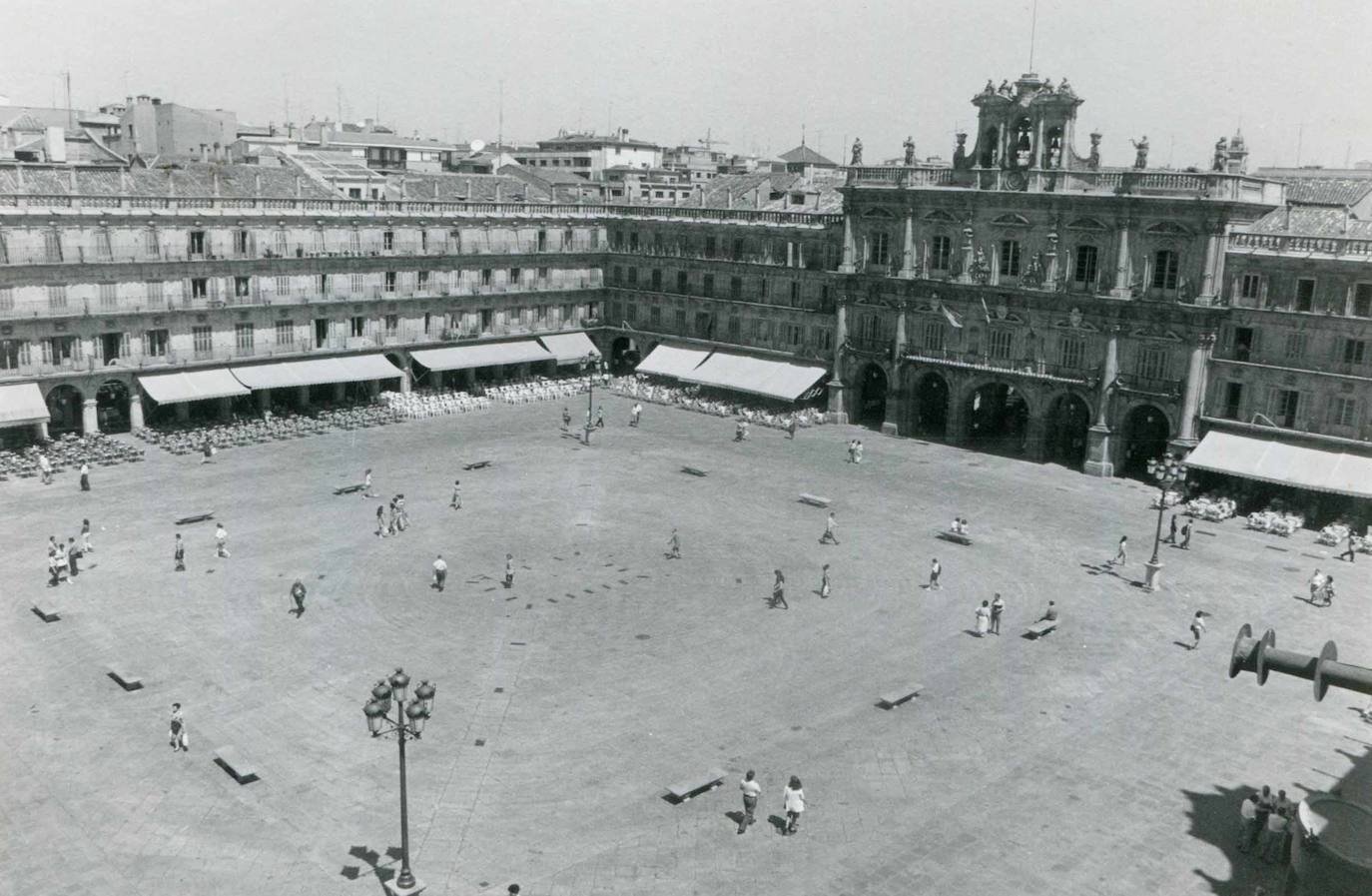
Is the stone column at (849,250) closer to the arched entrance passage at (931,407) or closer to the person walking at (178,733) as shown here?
the arched entrance passage at (931,407)

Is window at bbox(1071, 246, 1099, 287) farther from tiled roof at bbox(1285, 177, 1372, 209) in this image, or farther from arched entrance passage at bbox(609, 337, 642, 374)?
arched entrance passage at bbox(609, 337, 642, 374)

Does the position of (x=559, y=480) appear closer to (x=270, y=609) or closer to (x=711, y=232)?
(x=270, y=609)

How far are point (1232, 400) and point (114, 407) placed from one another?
56.6 m

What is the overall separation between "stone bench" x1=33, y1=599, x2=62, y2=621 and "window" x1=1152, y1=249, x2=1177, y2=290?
4792 cm

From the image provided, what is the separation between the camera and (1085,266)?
56875 millimetres

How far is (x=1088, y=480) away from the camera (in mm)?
56188

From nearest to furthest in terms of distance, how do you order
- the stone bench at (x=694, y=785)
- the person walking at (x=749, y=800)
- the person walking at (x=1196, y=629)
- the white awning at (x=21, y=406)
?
the person walking at (x=749, y=800)
the stone bench at (x=694, y=785)
the person walking at (x=1196, y=629)
the white awning at (x=21, y=406)

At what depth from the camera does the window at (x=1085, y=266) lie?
185 feet

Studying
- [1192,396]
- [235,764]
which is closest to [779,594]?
[235,764]

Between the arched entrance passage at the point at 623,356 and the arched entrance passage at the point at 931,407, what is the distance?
21942mm

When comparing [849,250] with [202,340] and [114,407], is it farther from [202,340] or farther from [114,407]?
[114,407]

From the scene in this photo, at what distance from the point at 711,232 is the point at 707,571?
37.8m

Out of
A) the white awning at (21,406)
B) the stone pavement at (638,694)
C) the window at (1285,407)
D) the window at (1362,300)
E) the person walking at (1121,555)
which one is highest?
the window at (1362,300)

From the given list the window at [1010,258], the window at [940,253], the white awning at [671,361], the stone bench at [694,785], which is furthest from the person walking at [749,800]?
the white awning at [671,361]
